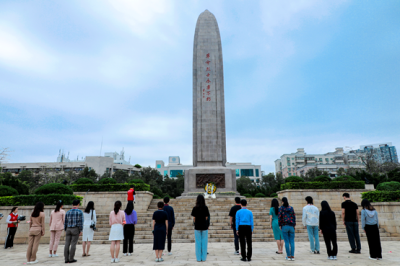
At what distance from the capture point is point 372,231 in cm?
624

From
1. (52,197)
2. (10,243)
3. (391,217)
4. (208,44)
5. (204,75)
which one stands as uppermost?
(208,44)

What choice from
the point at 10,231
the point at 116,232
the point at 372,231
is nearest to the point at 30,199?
the point at 10,231

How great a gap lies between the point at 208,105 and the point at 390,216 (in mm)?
15359

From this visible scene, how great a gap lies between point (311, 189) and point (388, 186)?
371 cm

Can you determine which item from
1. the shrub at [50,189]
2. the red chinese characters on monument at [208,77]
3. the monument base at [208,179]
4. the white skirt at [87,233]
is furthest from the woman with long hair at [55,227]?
the red chinese characters on monument at [208,77]

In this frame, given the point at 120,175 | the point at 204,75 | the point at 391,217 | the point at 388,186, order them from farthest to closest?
the point at 120,175, the point at 204,75, the point at 388,186, the point at 391,217

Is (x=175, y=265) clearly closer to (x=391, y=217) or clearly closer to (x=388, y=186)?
(x=391, y=217)

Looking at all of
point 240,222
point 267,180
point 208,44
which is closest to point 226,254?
point 240,222

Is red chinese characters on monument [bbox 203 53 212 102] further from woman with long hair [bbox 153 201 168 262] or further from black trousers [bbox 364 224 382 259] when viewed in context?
black trousers [bbox 364 224 382 259]

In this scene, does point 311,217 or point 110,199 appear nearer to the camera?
point 311,217

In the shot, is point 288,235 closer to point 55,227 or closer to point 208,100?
point 55,227

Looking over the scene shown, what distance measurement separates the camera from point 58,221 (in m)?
7.18

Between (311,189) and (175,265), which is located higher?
(311,189)

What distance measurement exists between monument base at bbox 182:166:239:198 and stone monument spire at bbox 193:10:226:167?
1568 millimetres
